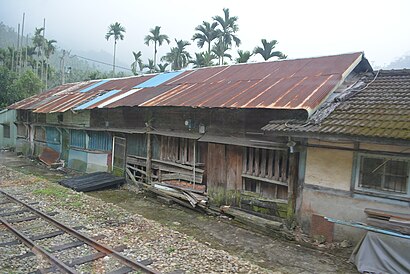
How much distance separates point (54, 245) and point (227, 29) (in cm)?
3353

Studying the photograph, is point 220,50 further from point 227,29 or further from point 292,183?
point 292,183

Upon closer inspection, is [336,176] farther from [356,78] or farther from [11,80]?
[11,80]

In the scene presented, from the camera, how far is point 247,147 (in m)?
10.6

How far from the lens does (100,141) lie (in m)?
17.2

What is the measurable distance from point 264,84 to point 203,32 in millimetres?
27124

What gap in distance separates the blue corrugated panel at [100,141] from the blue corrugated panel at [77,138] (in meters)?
0.70

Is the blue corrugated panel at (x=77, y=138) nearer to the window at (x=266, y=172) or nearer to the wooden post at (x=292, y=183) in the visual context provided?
the window at (x=266, y=172)

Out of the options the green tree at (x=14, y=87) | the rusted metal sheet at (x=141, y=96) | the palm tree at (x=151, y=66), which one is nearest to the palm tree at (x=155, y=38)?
the palm tree at (x=151, y=66)

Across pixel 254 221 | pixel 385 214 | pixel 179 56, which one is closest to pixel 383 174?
pixel 385 214

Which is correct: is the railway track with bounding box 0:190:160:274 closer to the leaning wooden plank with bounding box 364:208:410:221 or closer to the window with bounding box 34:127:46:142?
the leaning wooden plank with bounding box 364:208:410:221

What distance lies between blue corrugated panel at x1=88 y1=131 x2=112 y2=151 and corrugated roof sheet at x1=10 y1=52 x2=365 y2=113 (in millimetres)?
1634

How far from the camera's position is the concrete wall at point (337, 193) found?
7689mm

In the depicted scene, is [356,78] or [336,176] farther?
[356,78]

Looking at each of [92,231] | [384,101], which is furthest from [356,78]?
[92,231]
